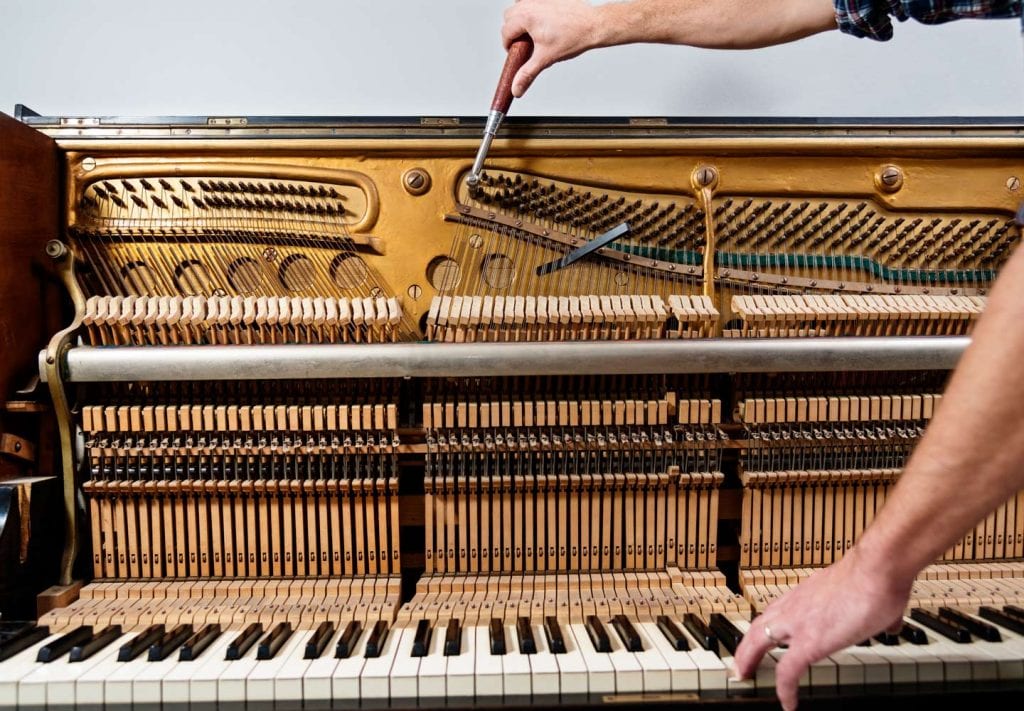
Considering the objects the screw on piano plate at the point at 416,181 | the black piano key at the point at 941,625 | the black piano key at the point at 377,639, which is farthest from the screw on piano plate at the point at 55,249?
the black piano key at the point at 941,625

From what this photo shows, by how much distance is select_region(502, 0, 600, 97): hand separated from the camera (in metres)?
2.08

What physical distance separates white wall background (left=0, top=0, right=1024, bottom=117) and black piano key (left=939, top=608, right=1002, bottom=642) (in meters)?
2.04

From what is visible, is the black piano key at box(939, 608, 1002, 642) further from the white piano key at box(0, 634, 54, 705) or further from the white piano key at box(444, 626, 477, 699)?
the white piano key at box(0, 634, 54, 705)

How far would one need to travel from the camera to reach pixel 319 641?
5.37 ft

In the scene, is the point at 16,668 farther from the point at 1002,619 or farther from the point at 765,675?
the point at 1002,619

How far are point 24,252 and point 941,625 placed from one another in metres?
3.04

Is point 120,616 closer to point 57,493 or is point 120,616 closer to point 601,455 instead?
point 57,493

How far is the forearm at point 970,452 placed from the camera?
0.92m

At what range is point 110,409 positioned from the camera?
6.15ft

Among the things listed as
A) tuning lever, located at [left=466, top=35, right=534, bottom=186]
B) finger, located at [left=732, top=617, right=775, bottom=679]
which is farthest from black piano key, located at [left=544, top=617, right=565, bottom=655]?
tuning lever, located at [left=466, top=35, right=534, bottom=186]

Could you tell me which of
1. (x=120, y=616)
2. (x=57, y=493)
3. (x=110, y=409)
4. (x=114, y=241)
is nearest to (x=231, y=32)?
(x=114, y=241)

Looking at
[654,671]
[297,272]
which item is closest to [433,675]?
[654,671]

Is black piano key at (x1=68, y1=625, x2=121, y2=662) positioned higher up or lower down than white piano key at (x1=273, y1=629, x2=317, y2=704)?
higher up

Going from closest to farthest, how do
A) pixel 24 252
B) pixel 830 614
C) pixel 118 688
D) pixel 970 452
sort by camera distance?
pixel 970 452
pixel 830 614
pixel 118 688
pixel 24 252
